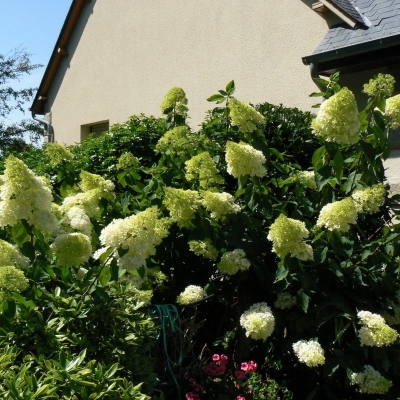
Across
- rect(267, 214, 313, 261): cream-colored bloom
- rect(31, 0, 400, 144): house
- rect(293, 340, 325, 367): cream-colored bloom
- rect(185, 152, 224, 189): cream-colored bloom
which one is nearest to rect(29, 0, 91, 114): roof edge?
rect(31, 0, 400, 144): house

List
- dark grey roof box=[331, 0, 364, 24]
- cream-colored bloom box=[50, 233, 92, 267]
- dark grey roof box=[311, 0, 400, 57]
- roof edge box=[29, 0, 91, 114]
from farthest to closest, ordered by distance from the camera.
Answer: roof edge box=[29, 0, 91, 114]
dark grey roof box=[331, 0, 364, 24]
dark grey roof box=[311, 0, 400, 57]
cream-colored bloom box=[50, 233, 92, 267]

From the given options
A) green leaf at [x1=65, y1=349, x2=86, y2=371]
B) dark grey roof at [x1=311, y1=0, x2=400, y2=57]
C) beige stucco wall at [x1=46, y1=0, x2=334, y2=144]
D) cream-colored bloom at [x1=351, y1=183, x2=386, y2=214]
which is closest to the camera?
green leaf at [x1=65, y1=349, x2=86, y2=371]

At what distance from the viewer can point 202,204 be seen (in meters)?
3.98

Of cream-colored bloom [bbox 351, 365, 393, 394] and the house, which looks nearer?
cream-colored bloom [bbox 351, 365, 393, 394]

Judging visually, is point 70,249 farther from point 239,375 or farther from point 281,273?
point 239,375

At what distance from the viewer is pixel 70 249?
3.09m

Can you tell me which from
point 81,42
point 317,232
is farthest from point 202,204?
point 81,42

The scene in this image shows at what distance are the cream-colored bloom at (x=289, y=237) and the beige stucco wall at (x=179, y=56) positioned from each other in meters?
5.22

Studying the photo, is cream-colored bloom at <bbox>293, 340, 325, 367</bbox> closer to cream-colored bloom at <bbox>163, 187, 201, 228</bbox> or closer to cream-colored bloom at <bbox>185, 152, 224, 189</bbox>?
cream-colored bloom at <bbox>163, 187, 201, 228</bbox>

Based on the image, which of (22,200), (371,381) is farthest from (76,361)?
(371,381)

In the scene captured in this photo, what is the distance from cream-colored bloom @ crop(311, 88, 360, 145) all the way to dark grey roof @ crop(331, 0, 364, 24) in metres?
4.33

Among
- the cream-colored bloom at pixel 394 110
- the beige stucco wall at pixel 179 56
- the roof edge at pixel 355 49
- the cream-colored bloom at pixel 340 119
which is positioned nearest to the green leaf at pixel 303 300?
the cream-colored bloom at pixel 340 119

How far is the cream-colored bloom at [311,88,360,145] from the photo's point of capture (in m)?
3.75

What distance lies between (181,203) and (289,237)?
0.64m
